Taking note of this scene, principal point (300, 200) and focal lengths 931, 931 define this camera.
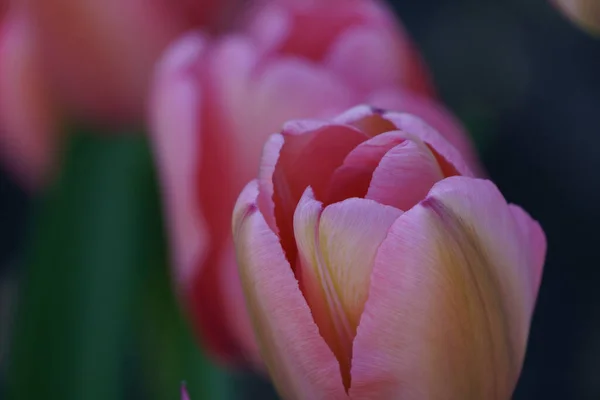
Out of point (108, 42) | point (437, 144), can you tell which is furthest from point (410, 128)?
point (108, 42)

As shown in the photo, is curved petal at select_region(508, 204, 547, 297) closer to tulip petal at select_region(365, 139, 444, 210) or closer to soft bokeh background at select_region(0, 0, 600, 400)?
tulip petal at select_region(365, 139, 444, 210)

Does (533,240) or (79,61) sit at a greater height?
(79,61)

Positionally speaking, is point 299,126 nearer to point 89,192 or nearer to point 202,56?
point 202,56

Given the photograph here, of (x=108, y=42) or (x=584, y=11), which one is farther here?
(x=108, y=42)

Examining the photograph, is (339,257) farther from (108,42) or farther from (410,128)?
(108,42)

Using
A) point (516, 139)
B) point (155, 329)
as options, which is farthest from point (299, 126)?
point (516, 139)
